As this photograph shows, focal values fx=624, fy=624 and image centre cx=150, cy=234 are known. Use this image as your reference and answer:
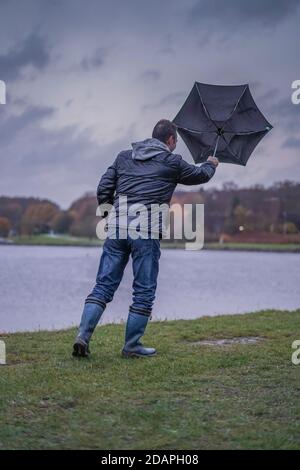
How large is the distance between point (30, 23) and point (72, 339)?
36.0 m

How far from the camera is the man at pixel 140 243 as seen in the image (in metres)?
7.53

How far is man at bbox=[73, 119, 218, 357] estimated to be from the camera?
7.53m

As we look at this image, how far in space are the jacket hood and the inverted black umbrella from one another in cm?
111

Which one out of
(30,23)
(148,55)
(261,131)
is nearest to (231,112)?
(261,131)

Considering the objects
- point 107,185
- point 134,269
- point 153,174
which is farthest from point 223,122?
point 134,269

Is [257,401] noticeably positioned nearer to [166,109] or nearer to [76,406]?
[76,406]

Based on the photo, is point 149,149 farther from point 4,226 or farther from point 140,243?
point 4,226

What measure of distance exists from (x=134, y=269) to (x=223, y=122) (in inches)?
97.9

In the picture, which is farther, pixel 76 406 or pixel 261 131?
pixel 261 131

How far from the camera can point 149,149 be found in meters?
7.66

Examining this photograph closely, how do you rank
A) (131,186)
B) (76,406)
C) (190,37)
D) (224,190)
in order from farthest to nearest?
(224,190) → (190,37) → (131,186) → (76,406)

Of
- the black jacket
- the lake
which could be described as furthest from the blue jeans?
the lake

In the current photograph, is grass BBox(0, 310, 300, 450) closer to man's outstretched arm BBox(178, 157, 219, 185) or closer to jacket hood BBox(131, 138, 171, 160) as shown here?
man's outstretched arm BBox(178, 157, 219, 185)
